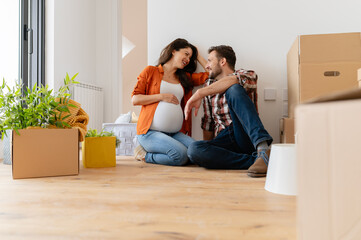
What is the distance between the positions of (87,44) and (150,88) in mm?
1980

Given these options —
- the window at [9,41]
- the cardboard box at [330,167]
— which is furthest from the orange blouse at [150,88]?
the cardboard box at [330,167]

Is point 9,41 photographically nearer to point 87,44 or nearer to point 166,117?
point 87,44

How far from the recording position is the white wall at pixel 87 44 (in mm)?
2855

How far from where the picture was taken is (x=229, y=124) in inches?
68.1

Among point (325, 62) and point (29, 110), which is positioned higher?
point (325, 62)

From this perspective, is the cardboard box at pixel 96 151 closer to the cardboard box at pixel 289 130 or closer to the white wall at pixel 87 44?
the cardboard box at pixel 289 130

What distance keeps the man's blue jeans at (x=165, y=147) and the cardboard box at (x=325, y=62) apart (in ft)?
2.42

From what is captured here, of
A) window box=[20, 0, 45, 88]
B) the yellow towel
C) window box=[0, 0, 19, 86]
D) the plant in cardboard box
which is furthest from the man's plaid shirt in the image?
window box=[0, 0, 19, 86]

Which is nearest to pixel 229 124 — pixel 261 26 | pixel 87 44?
pixel 261 26

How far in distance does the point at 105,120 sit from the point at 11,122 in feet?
7.95

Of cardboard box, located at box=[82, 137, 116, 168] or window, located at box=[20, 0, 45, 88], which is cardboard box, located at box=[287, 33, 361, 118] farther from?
window, located at box=[20, 0, 45, 88]

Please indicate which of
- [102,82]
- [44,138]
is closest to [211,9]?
[44,138]

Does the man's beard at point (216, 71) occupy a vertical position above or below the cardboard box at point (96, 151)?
above

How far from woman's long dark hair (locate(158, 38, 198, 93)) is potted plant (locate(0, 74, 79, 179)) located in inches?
32.4
